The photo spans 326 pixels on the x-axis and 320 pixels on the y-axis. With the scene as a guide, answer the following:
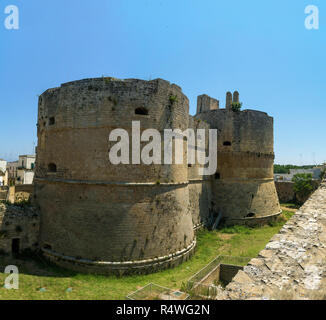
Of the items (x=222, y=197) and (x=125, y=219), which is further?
(x=222, y=197)

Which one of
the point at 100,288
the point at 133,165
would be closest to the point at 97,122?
the point at 133,165

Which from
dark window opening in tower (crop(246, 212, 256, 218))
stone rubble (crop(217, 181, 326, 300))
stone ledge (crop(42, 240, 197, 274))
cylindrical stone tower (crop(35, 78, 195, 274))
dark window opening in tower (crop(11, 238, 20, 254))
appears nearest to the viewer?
stone rubble (crop(217, 181, 326, 300))

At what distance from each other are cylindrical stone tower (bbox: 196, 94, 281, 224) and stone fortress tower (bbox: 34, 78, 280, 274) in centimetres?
700

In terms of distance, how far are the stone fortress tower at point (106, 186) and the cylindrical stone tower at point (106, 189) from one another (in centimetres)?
4

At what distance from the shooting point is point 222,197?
18.9 meters

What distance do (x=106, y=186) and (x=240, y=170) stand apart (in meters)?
12.3

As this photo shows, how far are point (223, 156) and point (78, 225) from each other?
12.9m

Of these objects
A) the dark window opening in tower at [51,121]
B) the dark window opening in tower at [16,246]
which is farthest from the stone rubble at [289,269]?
the dark window opening in tower at [51,121]

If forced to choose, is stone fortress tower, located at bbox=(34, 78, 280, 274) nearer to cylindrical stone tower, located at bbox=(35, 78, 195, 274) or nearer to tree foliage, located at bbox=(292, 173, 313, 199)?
cylindrical stone tower, located at bbox=(35, 78, 195, 274)

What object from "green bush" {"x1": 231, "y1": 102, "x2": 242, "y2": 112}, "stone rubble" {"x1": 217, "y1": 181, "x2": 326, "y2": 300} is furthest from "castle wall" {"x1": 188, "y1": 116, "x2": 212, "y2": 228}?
"stone rubble" {"x1": 217, "y1": 181, "x2": 326, "y2": 300}

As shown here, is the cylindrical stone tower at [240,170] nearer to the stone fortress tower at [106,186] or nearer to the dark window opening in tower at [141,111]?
the stone fortress tower at [106,186]

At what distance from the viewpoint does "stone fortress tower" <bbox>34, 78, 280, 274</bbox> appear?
10.2 meters

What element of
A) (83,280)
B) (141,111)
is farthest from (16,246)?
(141,111)
